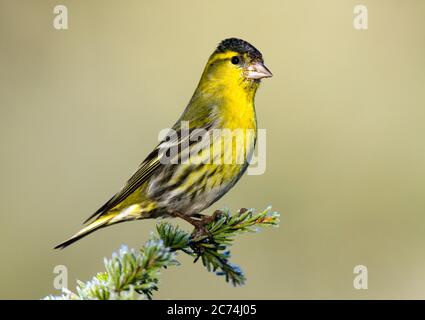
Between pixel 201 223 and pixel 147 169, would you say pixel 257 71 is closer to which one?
pixel 147 169

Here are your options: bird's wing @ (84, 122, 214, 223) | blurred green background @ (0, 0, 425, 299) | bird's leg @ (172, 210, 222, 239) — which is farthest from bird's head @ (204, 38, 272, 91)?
blurred green background @ (0, 0, 425, 299)

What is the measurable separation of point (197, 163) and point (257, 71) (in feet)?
2.38

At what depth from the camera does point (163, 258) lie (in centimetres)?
253

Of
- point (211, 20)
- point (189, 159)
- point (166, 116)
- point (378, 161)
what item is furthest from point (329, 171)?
point (189, 159)

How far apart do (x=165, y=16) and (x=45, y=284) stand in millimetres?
4152

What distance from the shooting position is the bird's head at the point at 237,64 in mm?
4223

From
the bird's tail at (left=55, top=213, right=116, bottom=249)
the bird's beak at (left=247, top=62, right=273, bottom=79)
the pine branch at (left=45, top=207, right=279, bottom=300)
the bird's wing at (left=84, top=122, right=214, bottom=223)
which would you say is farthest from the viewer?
the bird's beak at (left=247, top=62, right=273, bottom=79)

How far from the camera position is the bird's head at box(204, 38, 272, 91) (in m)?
4.22

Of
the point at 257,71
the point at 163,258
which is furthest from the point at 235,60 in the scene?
the point at 163,258

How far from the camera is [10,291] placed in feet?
20.0

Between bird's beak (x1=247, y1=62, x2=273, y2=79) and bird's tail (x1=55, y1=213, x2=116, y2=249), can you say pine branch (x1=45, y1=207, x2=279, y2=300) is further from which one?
bird's beak (x1=247, y1=62, x2=273, y2=79)

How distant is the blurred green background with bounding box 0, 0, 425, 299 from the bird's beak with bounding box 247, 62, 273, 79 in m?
2.28
